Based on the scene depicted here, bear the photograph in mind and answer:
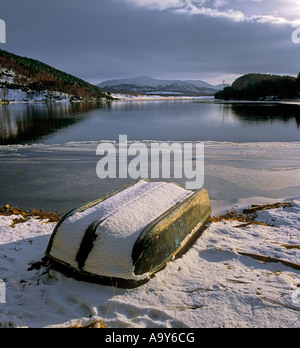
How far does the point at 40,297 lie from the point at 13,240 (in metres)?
2.29

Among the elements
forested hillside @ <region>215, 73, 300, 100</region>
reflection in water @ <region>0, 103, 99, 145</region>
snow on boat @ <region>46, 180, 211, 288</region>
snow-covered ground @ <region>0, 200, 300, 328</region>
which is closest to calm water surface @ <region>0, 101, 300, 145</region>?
reflection in water @ <region>0, 103, 99, 145</region>

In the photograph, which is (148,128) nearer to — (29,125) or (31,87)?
(29,125)

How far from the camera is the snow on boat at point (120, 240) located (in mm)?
3676

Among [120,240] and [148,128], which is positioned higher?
[148,128]

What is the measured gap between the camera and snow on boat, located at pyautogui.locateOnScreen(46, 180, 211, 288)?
3.68m

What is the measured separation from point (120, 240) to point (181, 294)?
3.57ft

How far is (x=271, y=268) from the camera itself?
4.20m

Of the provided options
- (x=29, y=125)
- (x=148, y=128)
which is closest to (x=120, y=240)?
(x=148, y=128)

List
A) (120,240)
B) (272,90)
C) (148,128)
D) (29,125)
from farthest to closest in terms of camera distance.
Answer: (272,90)
(29,125)
(148,128)
(120,240)

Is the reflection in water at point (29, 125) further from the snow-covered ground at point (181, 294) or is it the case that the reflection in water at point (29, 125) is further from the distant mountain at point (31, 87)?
the distant mountain at point (31, 87)

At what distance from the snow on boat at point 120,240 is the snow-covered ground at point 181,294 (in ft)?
0.58

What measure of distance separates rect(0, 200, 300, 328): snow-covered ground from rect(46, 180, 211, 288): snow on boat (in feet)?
0.58

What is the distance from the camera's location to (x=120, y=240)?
12.3 ft
